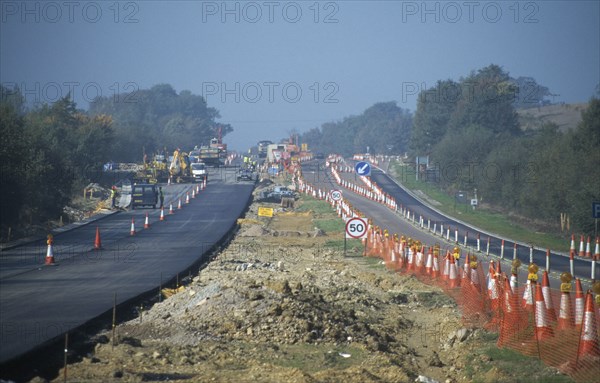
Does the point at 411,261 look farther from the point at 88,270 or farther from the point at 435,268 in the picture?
the point at 88,270

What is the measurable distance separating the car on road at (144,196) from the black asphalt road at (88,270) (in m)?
5.73

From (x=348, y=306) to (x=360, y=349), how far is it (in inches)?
199

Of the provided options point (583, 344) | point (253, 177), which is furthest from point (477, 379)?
point (253, 177)

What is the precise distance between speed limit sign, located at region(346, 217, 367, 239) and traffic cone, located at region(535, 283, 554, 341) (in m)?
17.3

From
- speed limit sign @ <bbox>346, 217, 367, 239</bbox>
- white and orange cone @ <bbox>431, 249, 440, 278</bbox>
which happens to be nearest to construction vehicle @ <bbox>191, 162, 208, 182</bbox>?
speed limit sign @ <bbox>346, 217, 367, 239</bbox>

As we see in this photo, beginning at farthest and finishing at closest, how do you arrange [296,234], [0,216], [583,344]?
[296,234]
[0,216]
[583,344]

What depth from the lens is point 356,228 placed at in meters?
30.8

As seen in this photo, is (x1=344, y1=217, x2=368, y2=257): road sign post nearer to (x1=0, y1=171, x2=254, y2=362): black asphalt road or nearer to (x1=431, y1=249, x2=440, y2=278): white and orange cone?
(x1=431, y1=249, x2=440, y2=278): white and orange cone

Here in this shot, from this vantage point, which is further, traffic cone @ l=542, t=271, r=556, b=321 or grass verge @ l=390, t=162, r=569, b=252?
grass verge @ l=390, t=162, r=569, b=252

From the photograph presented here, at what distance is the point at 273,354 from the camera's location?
45.2ft

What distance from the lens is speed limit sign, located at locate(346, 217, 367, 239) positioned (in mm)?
30594

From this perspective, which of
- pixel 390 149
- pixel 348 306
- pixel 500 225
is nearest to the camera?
pixel 348 306

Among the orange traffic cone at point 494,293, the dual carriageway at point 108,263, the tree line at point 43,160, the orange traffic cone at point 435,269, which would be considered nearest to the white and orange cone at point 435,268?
the orange traffic cone at point 435,269

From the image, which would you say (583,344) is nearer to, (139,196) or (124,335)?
(124,335)
